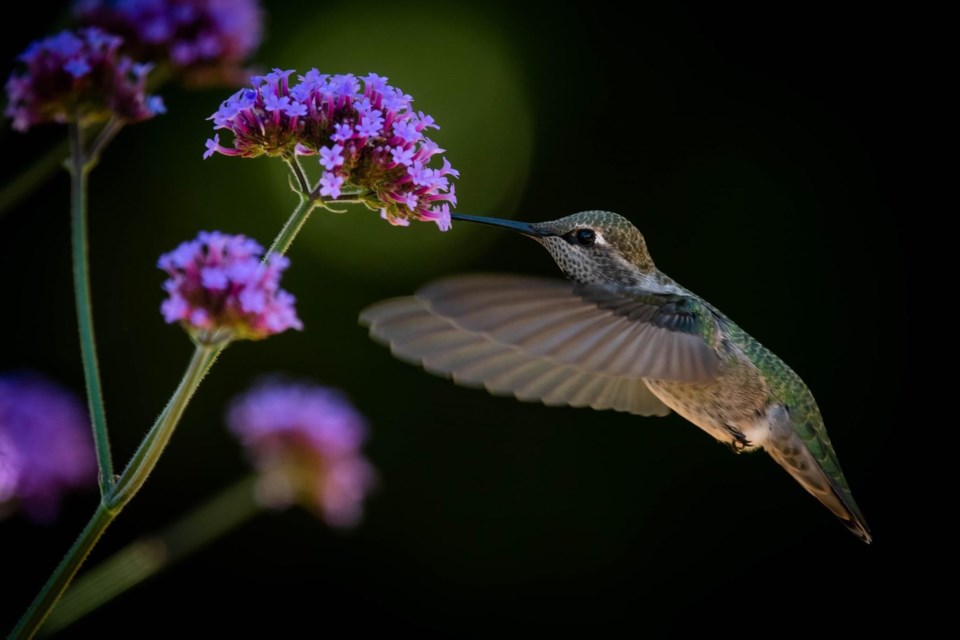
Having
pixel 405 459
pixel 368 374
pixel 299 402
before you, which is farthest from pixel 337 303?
pixel 299 402

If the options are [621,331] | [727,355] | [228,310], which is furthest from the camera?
[727,355]

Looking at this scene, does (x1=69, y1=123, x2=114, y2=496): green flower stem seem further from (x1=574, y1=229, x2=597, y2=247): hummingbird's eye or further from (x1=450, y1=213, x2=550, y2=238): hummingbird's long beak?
(x1=574, y1=229, x2=597, y2=247): hummingbird's eye

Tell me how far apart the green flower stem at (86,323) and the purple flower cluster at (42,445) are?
780mm

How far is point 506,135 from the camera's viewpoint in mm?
6273

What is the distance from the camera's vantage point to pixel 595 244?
9.57 ft

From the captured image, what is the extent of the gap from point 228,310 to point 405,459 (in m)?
4.05

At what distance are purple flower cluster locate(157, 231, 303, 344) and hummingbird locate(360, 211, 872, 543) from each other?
0.24 metres

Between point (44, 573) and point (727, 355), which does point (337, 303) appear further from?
point (727, 355)

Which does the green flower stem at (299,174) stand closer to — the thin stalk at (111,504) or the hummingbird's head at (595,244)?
the thin stalk at (111,504)

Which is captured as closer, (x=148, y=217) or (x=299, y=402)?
(x=299, y=402)

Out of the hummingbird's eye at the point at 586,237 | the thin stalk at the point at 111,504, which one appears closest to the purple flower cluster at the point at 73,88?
the thin stalk at the point at 111,504

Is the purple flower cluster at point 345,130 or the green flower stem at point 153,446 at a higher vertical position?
the purple flower cluster at point 345,130

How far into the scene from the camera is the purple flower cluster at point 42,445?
2756 mm

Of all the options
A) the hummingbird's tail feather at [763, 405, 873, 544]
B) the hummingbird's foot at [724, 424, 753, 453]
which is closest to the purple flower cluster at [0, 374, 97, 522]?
the hummingbird's foot at [724, 424, 753, 453]
